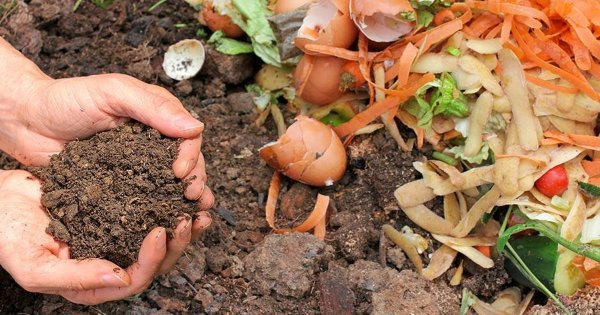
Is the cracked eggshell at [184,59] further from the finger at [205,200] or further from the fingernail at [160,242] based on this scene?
the fingernail at [160,242]

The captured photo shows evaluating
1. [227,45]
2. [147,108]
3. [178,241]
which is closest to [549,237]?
[178,241]

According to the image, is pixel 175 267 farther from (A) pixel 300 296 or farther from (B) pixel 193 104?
(B) pixel 193 104

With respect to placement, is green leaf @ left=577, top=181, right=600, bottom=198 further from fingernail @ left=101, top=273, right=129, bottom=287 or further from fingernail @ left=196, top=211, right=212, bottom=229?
fingernail @ left=101, top=273, right=129, bottom=287

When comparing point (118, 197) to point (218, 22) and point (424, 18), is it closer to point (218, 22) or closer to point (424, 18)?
point (218, 22)

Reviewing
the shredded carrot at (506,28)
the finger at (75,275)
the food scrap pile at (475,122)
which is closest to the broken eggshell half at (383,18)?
the food scrap pile at (475,122)

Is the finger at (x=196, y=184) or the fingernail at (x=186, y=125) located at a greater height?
the fingernail at (x=186, y=125)

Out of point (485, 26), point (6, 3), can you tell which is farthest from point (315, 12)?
point (6, 3)

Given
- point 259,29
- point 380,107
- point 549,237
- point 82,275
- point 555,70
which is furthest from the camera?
point 259,29
